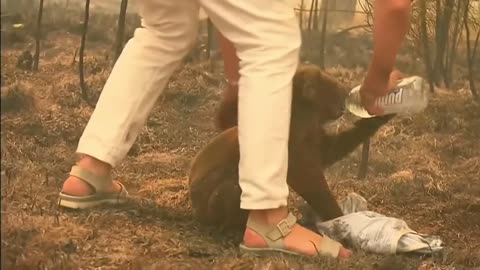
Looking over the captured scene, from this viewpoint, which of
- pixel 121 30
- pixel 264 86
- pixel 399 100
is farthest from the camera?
pixel 121 30

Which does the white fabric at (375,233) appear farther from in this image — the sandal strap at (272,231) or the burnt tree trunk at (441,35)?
the burnt tree trunk at (441,35)

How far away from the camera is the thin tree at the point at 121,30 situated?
1.25 metres

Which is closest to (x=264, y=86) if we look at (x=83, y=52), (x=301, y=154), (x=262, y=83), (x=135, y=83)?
(x=262, y=83)

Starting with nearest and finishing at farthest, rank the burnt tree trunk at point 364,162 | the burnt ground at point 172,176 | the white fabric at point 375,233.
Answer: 1. the burnt ground at point 172,176
2. the white fabric at point 375,233
3. the burnt tree trunk at point 364,162

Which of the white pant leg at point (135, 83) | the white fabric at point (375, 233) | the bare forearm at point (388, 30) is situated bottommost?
the white fabric at point (375, 233)

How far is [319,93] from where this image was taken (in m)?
1.14

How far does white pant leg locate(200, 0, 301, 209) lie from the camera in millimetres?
1031

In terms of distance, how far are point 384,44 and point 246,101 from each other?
0.17 metres

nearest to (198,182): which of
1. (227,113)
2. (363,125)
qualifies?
(227,113)

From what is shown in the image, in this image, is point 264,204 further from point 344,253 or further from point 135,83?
point 135,83

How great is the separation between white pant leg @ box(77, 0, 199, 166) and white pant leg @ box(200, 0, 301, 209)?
0.44 feet

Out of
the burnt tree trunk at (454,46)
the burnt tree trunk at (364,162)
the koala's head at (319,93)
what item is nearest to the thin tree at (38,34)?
the koala's head at (319,93)

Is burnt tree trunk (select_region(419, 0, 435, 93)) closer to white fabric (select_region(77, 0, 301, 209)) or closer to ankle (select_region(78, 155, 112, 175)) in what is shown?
Result: white fabric (select_region(77, 0, 301, 209))

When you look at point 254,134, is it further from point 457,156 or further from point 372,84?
point 457,156
